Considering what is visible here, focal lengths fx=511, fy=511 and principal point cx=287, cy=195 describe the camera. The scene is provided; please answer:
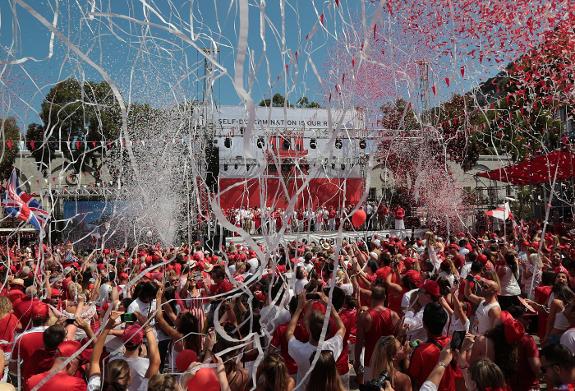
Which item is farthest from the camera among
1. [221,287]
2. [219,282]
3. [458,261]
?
[458,261]

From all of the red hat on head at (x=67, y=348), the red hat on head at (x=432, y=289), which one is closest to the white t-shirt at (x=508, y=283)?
the red hat on head at (x=432, y=289)

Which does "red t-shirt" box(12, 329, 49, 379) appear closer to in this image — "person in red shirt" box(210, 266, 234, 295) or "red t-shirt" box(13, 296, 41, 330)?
"red t-shirt" box(13, 296, 41, 330)

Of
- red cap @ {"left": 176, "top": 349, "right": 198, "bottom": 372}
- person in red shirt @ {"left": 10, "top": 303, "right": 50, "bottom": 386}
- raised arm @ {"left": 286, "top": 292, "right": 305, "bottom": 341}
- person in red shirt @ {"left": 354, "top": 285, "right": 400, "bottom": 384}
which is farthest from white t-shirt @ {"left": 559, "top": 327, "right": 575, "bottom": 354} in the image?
person in red shirt @ {"left": 10, "top": 303, "right": 50, "bottom": 386}

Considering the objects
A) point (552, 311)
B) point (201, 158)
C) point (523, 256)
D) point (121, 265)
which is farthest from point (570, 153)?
point (201, 158)

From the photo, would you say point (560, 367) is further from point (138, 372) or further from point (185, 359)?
point (138, 372)

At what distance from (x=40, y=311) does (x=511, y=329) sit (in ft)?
12.3

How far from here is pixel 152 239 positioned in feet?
69.9

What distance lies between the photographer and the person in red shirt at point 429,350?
324 centimetres

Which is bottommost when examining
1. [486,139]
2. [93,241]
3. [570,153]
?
[93,241]

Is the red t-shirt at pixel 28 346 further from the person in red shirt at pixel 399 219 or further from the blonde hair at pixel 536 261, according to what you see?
the person in red shirt at pixel 399 219

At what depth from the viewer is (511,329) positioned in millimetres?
3553

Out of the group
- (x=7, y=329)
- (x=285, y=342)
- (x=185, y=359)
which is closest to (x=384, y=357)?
(x=285, y=342)

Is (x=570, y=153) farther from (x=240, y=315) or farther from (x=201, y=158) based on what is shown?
(x=201, y=158)

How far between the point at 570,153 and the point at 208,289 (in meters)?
11.4
